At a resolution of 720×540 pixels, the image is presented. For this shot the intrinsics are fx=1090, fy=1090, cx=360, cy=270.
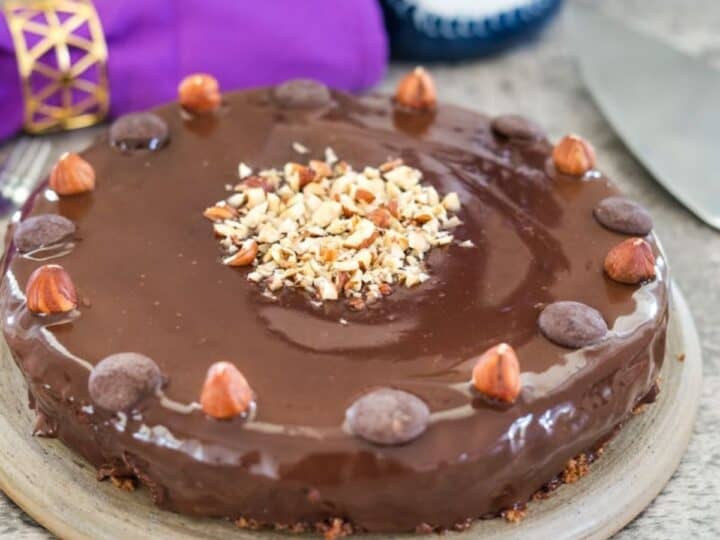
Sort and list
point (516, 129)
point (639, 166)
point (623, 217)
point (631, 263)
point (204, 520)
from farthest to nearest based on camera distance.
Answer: point (639, 166) < point (516, 129) < point (623, 217) < point (631, 263) < point (204, 520)

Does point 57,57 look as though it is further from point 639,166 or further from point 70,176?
point 639,166

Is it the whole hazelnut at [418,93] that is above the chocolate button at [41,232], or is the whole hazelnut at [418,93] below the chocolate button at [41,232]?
above

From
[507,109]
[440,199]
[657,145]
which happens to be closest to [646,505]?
[440,199]

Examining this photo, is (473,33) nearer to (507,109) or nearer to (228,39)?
(507,109)

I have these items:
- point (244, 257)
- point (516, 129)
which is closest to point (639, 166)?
point (516, 129)

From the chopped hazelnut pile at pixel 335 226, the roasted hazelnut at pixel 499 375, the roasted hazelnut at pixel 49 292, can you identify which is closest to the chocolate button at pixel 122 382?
the roasted hazelnut at pixel 49 292

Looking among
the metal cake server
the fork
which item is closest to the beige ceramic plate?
the fork

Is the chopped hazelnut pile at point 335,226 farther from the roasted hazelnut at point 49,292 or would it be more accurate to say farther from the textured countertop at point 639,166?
the textured countertop at point 639,166
